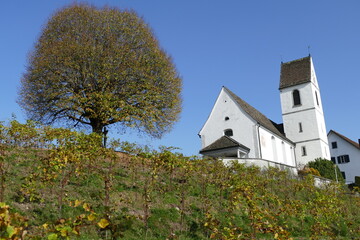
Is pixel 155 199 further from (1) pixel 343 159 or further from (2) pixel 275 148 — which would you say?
(1) pixel 343 159

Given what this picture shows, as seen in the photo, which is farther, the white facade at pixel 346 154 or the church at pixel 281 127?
the white facade at pixel 346 154

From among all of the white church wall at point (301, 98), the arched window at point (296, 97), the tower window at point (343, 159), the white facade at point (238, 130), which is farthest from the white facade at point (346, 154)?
the white facade at point (238, 130)

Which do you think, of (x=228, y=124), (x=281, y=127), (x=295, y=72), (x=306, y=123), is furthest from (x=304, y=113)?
(x=228, y=124)

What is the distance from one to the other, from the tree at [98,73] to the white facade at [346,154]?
116ft

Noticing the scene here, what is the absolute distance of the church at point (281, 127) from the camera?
35812mm

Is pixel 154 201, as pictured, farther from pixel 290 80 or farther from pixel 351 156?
pixel 351 156

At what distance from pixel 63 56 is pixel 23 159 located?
13.5m

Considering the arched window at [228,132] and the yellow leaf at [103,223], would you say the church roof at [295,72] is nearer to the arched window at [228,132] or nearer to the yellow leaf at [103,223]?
the arched window at [228,132]

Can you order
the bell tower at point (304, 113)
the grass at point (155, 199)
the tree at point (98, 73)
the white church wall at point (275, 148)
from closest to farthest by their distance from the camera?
the grass at point (155, 199) < the tree at point (98, 73) < the white church wall at point (275, 148) < the bell tower at point (304, 113)

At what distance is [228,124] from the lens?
124ft

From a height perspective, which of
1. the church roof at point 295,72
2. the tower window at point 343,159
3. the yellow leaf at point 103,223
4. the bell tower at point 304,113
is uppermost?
the church roof at point 295,72

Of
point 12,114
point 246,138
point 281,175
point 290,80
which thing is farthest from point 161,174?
point 290,80

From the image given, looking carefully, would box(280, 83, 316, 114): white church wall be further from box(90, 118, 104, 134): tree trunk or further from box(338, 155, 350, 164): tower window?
box(90, 118, 104, 134): tree trunk

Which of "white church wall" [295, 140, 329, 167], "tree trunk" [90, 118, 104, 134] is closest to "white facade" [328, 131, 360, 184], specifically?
"white church wall" [295, 140, 329, 167]
